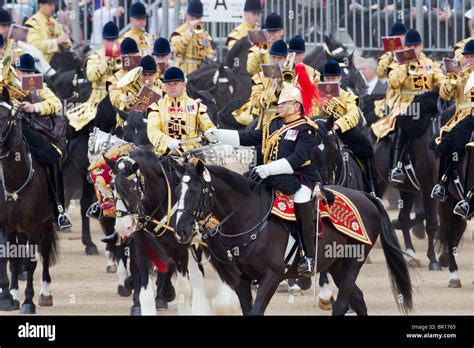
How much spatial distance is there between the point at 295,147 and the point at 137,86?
3734 millimetres

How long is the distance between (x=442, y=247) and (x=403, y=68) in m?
2.56

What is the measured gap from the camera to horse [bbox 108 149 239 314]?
44.0ft

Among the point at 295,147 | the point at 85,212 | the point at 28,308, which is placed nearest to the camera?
the point at 295,147

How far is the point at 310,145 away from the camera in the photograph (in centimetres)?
1316

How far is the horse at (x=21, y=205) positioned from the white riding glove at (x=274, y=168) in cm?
329

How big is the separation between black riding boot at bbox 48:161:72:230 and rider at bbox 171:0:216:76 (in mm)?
6666

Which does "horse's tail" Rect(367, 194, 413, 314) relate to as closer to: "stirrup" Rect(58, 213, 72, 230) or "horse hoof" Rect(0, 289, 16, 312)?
"stirrup" Rect(58, 213, 72, 230)

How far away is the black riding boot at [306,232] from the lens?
13.0 meters

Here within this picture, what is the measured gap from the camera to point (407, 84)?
19.3 meters

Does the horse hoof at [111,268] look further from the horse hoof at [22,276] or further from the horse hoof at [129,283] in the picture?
the horse hoof at [129,283]

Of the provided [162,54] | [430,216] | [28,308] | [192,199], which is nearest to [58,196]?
[28,308]

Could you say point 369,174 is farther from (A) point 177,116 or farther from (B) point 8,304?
(B) point 8,304

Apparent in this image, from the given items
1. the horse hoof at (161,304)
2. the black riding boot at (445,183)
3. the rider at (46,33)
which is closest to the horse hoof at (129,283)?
the horse hoof at (161,304)

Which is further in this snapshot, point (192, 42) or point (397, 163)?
point (192, 42)
